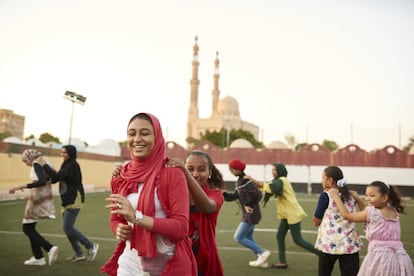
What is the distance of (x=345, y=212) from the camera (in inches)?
149

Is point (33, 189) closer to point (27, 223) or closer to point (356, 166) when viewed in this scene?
point (27, 223)

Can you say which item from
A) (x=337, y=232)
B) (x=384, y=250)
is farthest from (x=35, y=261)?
(x=384, y=250)

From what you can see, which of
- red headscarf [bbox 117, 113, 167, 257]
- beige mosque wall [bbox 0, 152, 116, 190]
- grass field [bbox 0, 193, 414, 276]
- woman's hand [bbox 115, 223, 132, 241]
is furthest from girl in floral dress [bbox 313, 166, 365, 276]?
beige mosque wall [bbox 0, 152, 116, 190]

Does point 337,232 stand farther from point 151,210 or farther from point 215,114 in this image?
point 215,114

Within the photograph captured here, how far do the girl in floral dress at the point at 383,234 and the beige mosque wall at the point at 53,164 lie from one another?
53.1 ft

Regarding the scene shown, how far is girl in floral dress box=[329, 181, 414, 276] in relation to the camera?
11.1 feet

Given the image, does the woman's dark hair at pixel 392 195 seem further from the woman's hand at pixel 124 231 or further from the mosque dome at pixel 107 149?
the mosque dome at pixel 107 149

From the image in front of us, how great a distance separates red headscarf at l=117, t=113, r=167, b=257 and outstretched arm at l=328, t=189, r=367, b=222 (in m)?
2.20

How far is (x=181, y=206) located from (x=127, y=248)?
44 cm

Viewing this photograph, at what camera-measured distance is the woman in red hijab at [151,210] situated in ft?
6.72

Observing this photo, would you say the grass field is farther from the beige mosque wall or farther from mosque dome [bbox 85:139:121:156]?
mosque dome [bbox 85:139:121:156]

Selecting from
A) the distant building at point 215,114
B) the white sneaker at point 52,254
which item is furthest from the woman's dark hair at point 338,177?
the distant building at point 215,114

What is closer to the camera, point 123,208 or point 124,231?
point 123,208

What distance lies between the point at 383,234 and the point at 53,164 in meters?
22.1
